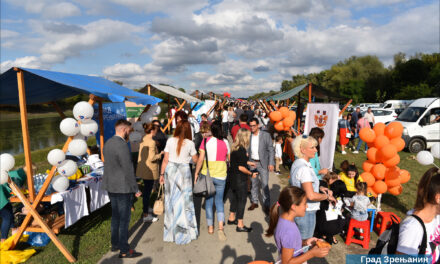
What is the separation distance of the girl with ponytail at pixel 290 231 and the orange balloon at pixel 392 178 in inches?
122

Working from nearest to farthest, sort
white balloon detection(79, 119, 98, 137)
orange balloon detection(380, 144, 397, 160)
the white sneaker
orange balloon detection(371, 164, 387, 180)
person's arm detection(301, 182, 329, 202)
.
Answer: person's arm detection(301, 182, 329, 202) < white balloon detection(79, 119, 98, 137) < orange balloon detection(380, 144, 397, 160) < orange balloon detection(371, 164, 387, 180) < the white sneaker

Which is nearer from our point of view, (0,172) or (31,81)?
(0,172)

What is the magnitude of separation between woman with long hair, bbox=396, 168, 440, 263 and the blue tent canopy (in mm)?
3875

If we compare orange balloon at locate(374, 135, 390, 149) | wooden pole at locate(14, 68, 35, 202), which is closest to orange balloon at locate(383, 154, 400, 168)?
orange balloon at locate(374, 135, 390, 149)

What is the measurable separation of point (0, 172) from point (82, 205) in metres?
1.31

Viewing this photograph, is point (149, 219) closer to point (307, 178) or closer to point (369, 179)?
point (307, 178)

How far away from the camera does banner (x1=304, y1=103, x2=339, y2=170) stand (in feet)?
21.8

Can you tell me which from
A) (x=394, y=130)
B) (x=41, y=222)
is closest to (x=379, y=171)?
(x=394, y=130)

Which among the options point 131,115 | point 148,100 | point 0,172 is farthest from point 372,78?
point 0,172

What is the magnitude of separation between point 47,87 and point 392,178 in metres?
6.47

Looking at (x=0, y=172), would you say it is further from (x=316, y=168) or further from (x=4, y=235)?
(x=316, y=168)

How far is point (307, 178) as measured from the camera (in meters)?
2.53

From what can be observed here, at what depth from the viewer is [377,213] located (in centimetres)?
417

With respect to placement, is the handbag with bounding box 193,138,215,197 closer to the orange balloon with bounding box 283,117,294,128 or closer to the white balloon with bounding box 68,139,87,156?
the white balloon with bounding box 68,139,87,156
